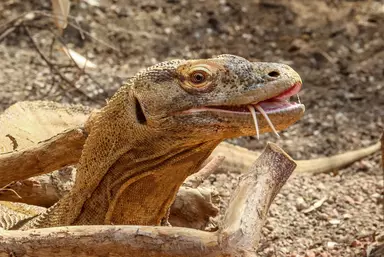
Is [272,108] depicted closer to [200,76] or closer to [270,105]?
[270,105]

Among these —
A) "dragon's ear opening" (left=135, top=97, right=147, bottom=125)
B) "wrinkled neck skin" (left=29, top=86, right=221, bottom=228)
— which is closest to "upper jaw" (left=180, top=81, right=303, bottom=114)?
"wrinkled neck skin" (left=29, top=86, right=221, bottom=228)

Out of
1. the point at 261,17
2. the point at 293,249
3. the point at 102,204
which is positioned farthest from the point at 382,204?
the point at 261,17

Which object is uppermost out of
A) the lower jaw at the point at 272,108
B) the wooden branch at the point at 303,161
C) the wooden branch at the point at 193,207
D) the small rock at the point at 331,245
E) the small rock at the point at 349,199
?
the lower jaw at the point at 272,108

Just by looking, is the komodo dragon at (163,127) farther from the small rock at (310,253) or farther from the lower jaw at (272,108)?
the small rock at (310,253)

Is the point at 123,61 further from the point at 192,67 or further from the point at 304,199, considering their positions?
the point at 192,67

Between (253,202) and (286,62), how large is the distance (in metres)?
5.26

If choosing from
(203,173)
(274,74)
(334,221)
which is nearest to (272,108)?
(274,74)

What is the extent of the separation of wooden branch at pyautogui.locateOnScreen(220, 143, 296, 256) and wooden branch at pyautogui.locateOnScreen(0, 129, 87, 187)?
0.96m

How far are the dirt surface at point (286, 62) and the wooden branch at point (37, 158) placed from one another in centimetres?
141

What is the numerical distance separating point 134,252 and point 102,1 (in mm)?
6208

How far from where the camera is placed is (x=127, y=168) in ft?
10.5

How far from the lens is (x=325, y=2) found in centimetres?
910

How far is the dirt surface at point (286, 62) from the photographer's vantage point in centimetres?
490

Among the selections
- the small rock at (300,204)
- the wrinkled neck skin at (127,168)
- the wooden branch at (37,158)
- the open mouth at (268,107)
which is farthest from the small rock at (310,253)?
the open mouth at (268,107)
